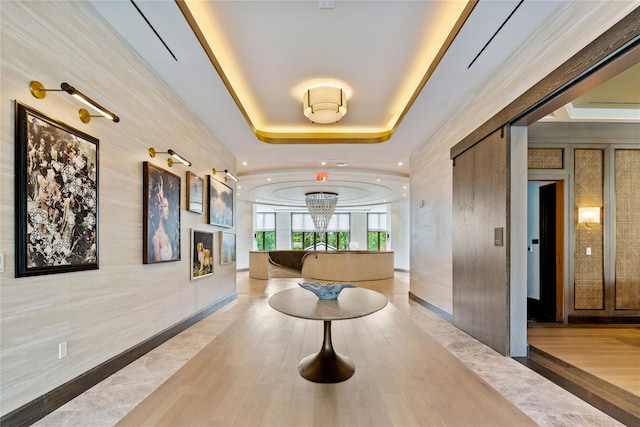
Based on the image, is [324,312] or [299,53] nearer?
[324,312]

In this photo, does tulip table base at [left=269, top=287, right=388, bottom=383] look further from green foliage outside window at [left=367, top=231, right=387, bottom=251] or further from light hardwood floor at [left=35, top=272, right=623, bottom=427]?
green foliage outside window at [left=367, top=231, right=387, bottom=251]

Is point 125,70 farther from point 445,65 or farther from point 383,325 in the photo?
point 383,325

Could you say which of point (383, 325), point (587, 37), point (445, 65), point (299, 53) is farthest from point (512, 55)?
point (383, 325)

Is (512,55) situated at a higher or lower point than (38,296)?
higher

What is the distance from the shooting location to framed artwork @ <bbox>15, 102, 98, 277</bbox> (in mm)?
2066

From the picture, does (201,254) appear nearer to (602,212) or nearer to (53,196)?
(53,196)

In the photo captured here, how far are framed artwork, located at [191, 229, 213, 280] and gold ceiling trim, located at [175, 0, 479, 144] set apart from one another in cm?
205

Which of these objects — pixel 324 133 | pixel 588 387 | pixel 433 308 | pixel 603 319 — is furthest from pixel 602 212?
pixel 324 133

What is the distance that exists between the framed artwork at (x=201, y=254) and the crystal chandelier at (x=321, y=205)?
6.86 meters

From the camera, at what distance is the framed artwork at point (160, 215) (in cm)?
347

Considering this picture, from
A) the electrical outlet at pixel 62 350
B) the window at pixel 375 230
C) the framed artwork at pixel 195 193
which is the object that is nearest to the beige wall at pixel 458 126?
the framed artwork at pixel 195 193

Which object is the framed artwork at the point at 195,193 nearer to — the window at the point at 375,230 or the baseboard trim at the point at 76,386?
the baseboard trim at the point at 76,386

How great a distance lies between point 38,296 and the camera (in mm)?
2199

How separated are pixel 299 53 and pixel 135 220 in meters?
2.64
